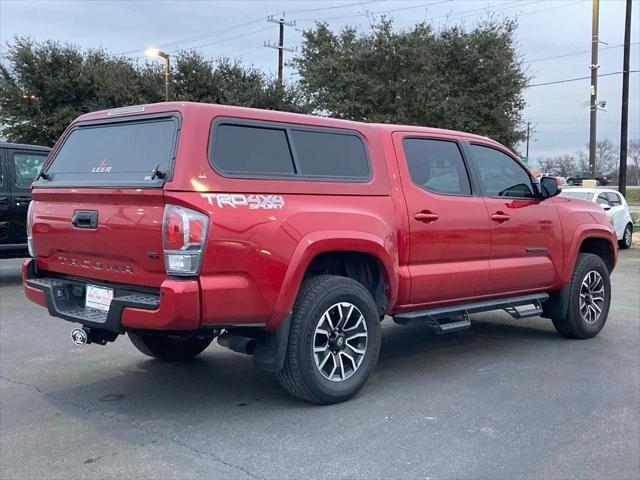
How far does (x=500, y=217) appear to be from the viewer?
6188 mm

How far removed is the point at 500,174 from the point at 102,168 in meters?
3.59

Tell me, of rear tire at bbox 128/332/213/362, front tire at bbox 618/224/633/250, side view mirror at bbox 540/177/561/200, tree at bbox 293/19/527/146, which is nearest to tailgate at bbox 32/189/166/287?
rear tire at bbox 128/332/213/362

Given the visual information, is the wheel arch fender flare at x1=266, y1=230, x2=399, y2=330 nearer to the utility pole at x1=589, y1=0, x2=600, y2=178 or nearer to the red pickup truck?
the red pickup truck

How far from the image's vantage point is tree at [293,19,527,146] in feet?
79.5

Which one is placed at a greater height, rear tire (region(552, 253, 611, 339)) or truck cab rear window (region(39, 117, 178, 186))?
truck cab rear window (region(39, 117, 178, 186))

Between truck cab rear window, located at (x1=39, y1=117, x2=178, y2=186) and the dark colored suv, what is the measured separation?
5.58 meters

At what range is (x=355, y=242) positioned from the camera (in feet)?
16.2

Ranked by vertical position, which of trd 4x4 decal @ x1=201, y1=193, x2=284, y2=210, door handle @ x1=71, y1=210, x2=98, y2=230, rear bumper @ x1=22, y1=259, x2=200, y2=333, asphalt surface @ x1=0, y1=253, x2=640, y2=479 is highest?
trd 4x4 decal @ x1=201, y1=193, x2=284, y2=210

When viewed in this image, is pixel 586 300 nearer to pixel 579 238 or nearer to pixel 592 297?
pixel 592 297

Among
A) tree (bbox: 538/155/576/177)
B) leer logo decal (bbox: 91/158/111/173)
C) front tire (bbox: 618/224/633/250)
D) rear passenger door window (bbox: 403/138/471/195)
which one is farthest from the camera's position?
tree (bbox: 538/155/576/177)

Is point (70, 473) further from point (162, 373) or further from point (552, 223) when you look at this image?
point (552, 223)

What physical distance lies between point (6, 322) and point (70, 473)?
4717mm

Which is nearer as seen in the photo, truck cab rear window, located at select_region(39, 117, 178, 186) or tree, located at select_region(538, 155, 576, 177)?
truck cab rear window, located at select_region(39, 117, 178, 186)

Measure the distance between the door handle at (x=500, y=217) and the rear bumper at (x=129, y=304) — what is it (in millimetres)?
3039
